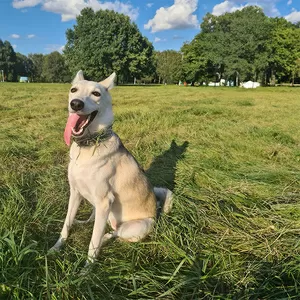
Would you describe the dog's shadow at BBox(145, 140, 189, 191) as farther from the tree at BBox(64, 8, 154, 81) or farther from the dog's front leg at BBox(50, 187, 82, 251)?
the tree at BBox(64, 8, 154, 81)

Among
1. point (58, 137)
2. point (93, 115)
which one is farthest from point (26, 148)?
point (93, 115)

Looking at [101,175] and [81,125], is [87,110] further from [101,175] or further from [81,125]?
[101,175]

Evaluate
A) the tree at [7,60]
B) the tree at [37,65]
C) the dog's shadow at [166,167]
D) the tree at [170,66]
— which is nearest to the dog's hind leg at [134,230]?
the dog's shadow at [166,167]

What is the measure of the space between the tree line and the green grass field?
120 ft

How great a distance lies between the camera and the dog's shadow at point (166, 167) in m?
4.33

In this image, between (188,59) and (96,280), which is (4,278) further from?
(188,59)

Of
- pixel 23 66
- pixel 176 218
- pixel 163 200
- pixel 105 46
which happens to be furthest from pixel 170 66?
pixel 176 218

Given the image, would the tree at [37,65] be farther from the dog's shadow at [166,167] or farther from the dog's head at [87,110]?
the dog's head at [87,110]

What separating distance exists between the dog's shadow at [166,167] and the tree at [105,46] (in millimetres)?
42763

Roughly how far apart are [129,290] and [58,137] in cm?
511

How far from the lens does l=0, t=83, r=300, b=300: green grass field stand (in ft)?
6.77

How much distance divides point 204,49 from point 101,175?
194ft

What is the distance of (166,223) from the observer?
292 cm

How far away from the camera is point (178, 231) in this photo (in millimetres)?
2828
